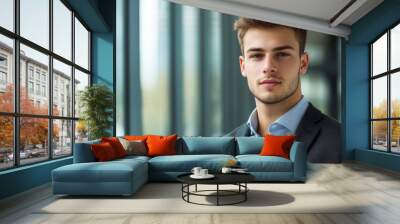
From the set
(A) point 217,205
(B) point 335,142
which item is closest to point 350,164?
(B) point 335,142

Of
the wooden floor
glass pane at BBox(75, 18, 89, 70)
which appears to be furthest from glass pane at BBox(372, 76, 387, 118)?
glass pane at BBox(75, 18, 89, 70)

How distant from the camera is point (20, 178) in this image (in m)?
5.11

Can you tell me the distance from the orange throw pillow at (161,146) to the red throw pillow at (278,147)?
5.11 ft

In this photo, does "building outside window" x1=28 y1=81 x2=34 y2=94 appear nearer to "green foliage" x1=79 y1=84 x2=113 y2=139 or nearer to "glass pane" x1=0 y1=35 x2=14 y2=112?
"glass pane" x1=0 y1=35 x2=14 y2=112

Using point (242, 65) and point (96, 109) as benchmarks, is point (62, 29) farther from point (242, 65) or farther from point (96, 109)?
point (242, 65)

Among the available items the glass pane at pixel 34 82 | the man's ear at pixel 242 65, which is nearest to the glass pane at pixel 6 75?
the glass pane at pixel 34 82

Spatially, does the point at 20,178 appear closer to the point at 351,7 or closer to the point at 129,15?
the point at 129,15

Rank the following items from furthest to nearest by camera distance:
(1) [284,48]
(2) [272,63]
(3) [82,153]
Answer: (1) [284,48]
(2) [272,63]
(3) [82,153]

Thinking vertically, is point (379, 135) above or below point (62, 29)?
below

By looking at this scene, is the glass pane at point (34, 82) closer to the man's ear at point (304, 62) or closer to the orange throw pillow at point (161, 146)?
the orange throw pillow at point (161, 146)

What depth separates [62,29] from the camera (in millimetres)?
6918

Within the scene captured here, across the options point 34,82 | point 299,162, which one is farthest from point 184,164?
point 34,82

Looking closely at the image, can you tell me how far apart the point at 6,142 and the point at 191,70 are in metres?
4.41

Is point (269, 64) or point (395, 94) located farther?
point (269, 64)
